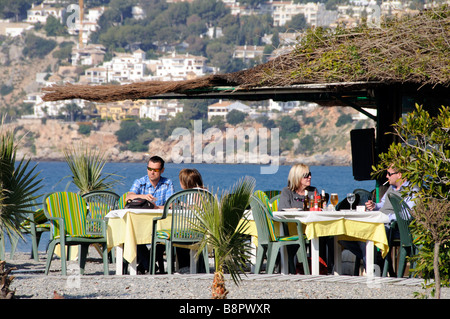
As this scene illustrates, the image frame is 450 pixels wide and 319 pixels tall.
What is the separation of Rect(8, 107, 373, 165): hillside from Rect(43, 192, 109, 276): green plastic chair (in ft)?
260

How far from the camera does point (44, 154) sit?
104m

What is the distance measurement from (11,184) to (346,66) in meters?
3.63

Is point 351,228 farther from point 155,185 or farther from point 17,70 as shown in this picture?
point 17,70

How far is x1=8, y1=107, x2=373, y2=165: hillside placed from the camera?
92.4 metres

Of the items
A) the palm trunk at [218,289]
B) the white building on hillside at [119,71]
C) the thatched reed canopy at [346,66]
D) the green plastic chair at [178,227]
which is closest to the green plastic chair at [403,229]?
the thatched reed canopy at [346,66]

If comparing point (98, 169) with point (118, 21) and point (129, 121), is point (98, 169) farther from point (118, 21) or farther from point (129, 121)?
point (118, 21)

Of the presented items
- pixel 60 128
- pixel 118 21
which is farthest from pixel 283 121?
pixel 118 21

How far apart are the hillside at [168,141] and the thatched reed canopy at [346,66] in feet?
257

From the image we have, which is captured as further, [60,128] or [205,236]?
[60,128]

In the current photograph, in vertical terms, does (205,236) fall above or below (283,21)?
below

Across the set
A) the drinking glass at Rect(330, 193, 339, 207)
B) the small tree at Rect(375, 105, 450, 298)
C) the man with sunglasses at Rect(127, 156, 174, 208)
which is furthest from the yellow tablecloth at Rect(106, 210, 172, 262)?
the small tree at Rect(375, 105, 450, 298)

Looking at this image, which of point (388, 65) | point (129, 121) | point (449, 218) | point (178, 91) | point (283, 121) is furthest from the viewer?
point (129, 121)

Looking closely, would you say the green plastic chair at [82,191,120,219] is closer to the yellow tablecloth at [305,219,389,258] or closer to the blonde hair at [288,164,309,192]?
the blonde hair at [288,164,309,192]
